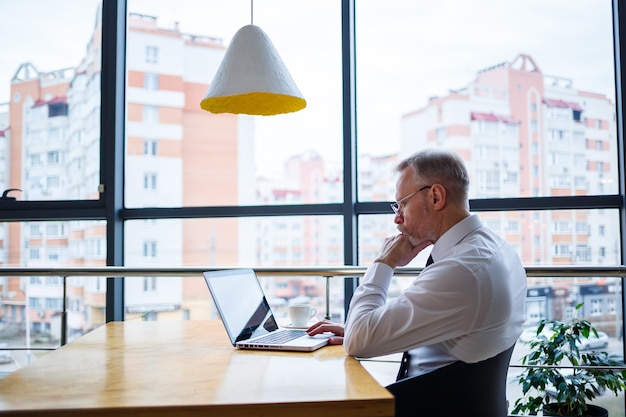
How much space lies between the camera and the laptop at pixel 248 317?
1706 millimetres

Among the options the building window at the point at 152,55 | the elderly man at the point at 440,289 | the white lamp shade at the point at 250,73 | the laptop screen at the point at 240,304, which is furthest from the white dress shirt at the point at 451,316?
the building window at the point at 152,55

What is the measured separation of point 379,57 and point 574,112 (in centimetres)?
113

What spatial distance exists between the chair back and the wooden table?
11 centimetres

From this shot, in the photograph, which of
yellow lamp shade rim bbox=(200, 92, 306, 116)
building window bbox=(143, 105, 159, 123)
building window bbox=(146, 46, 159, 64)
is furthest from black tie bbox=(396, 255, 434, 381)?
building window bbox=(146, 46, 159, 64)

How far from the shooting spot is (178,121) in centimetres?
406

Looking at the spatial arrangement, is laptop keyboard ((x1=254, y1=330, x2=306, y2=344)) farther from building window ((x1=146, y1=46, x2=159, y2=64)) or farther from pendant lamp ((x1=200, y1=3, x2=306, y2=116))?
building window ((x1=146, y1=46, x2=159, y2=64))

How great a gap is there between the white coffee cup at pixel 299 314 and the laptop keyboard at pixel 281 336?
113 mm

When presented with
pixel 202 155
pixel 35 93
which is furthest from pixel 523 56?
pixel 35 93

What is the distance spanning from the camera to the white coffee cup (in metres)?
2.07

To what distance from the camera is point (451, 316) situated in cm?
149

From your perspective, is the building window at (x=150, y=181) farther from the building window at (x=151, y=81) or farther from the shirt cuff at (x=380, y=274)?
the shirt cuff at (x=380, y=274)

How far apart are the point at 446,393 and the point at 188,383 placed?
1.80 feet

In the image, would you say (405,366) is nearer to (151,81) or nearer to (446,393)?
(446,393)

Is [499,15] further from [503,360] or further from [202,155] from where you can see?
[503,360]
